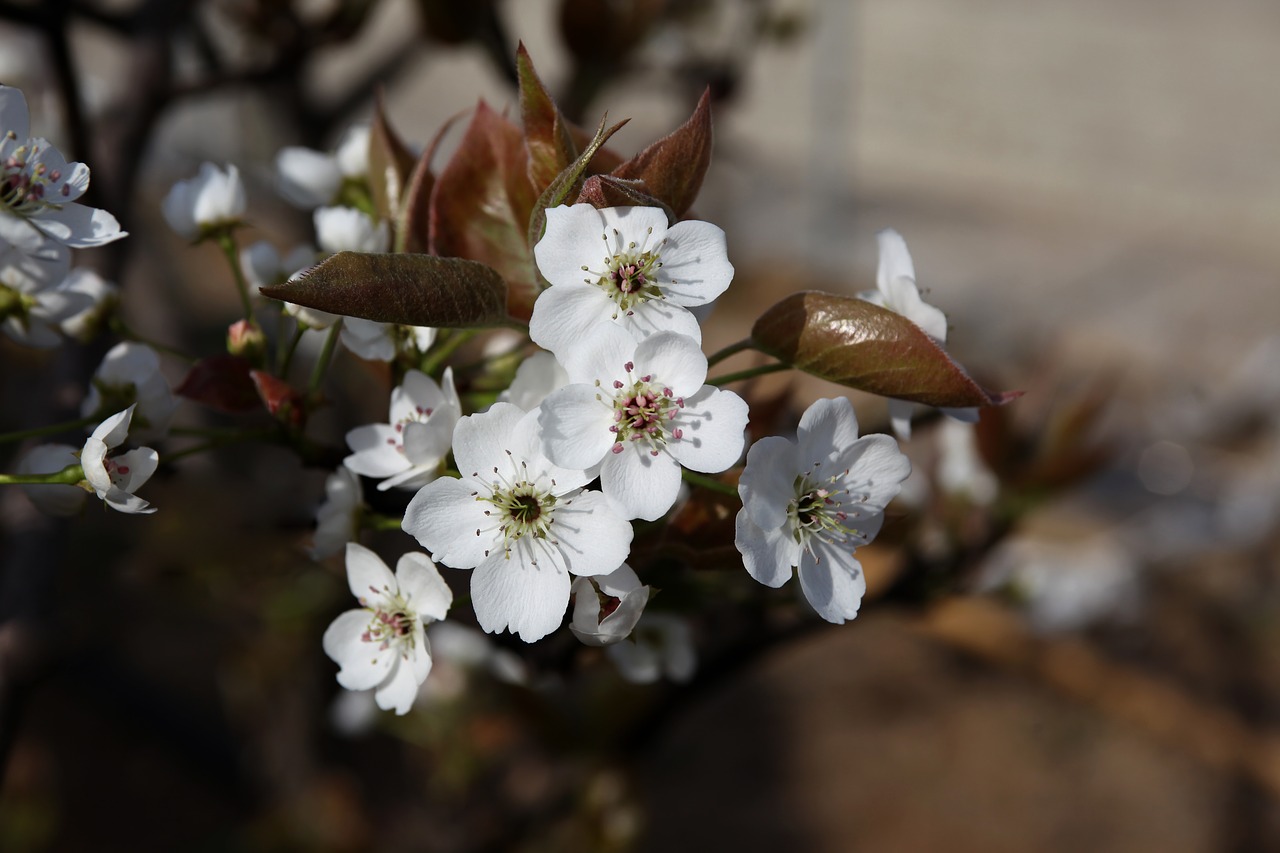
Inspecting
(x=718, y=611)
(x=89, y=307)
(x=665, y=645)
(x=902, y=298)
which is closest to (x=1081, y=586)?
(x=718, y=611)

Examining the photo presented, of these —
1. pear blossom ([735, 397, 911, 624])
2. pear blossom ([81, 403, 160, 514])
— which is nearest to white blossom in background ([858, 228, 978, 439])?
pear blossom ([735, 397, 911, 624])

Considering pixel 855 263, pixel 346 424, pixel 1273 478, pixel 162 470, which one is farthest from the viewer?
pixel 855 263

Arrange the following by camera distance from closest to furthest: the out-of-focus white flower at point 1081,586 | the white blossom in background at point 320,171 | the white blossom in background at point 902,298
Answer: the white blossom in background at point 902,298
the white blossom in background at point 320,171
the out-of-focus white flower at point 1081,586

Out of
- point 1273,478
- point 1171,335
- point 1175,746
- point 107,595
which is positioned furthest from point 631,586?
point 1171,335

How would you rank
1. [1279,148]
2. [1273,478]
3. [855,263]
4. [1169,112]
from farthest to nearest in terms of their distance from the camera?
[1169,112] < [1279,148] < [855,263] < [1273,478]

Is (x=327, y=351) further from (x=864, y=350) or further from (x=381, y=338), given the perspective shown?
(x=864, y=350)

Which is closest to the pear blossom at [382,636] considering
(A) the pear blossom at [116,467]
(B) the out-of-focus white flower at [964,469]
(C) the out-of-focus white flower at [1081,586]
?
(A) the pear blossom at [116,467]

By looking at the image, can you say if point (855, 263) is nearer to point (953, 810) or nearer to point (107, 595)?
point (953, 810)

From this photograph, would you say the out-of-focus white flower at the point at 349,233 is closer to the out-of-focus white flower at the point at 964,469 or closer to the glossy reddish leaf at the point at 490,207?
the glossy reddish leaf at the point at 490,207
